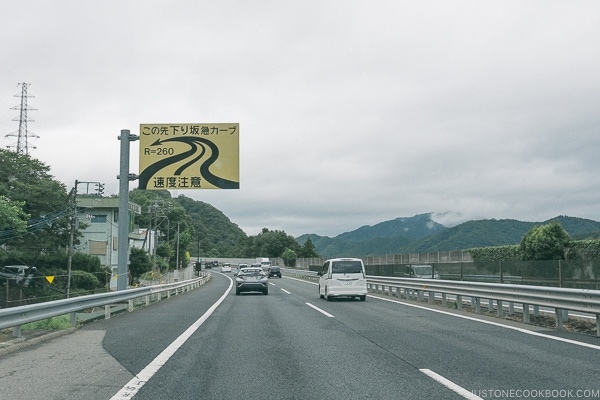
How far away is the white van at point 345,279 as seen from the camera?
2391 centimetres

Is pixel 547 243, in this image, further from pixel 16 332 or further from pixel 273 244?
pixel 273 244

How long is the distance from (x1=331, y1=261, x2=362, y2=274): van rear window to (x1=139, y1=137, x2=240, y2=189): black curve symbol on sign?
561 centimetres

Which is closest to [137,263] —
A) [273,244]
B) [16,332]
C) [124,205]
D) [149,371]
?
[124,205]

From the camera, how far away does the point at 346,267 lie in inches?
959

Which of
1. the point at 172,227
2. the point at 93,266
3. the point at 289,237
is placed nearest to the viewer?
the point at 93,266

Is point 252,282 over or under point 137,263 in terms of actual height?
under

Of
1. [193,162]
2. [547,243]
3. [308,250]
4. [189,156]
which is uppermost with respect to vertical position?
[189,156]

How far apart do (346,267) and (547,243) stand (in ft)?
56.0

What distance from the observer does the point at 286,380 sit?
7.05m

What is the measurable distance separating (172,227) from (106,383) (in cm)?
12034

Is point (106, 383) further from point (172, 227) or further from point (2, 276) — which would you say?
point (172, 227)

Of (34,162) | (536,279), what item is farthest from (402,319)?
(34,162)

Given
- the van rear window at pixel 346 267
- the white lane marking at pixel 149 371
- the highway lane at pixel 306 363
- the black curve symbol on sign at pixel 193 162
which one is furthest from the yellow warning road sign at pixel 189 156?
the white lane marking at pixel 149 371

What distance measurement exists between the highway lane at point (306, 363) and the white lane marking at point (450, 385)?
1cm
